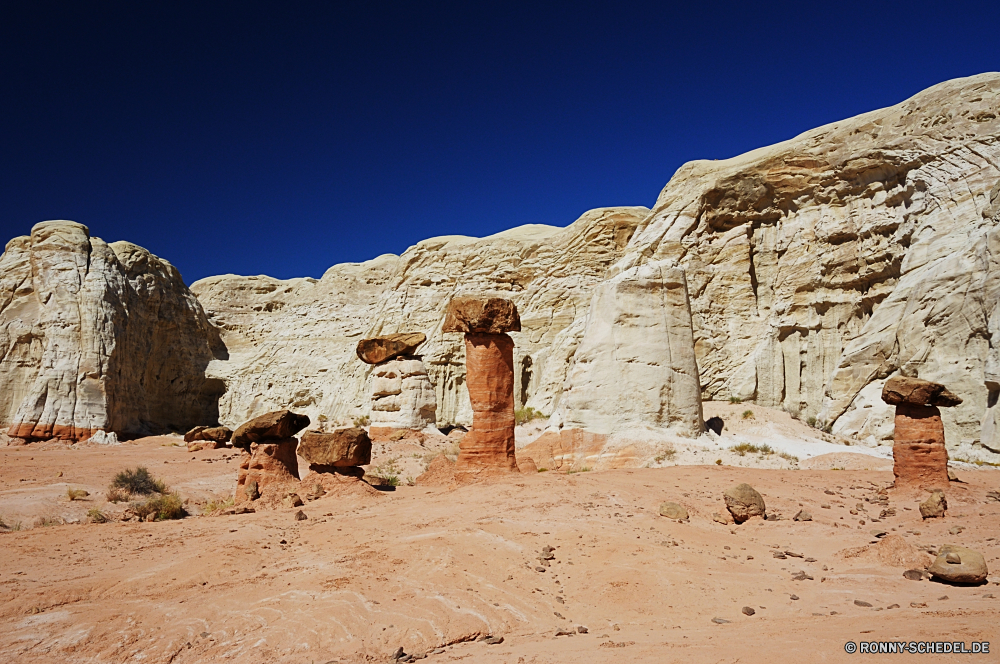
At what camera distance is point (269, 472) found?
390 inches

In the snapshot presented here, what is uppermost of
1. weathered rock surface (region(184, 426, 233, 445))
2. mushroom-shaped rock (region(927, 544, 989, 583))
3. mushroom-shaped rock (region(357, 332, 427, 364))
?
mushroom-shaped rock (region(357, 332, 427, 364))

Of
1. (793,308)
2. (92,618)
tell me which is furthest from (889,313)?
(92,618)

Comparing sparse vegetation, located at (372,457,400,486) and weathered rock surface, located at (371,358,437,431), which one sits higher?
weathered rock surface, located at (371,358,437,431)

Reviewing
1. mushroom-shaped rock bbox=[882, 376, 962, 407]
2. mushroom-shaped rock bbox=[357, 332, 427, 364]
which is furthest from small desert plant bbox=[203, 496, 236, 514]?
mushroom-shaped rock bbox=[882, 376, 962, 407]

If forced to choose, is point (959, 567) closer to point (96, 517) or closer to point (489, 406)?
point (489, 406)

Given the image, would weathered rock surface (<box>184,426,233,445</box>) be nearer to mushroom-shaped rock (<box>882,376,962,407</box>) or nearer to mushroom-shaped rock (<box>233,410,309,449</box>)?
mushroom-shaped rock (<box>233,410,309,449</box>)

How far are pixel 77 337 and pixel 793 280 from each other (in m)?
24.9

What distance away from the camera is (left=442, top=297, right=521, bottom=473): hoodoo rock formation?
1118 centimetres

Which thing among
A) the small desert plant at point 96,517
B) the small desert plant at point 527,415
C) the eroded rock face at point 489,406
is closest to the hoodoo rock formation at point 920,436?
the eroded rock face at point 489,406

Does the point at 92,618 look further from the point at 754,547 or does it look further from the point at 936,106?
the point at 936,106

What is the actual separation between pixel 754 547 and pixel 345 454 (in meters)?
6.37

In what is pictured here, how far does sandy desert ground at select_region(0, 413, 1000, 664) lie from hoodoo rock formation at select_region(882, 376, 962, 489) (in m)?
0.51

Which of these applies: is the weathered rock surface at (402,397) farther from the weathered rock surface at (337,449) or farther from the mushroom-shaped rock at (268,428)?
the mushroom-shaped rock at (268,428)

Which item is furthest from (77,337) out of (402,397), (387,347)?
(402,397)
